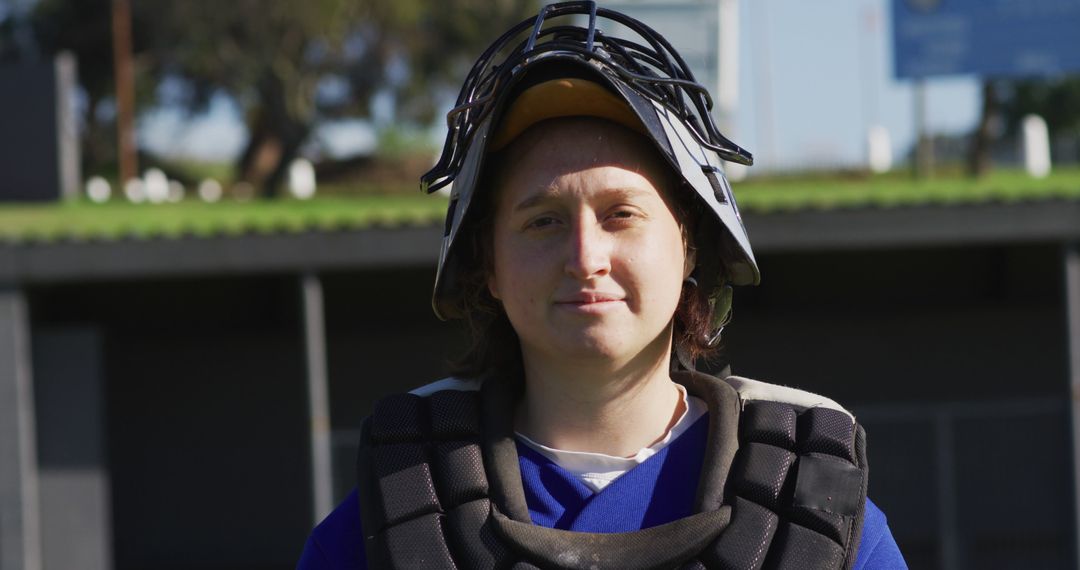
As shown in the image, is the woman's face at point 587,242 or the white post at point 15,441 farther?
the white post at point 15,441

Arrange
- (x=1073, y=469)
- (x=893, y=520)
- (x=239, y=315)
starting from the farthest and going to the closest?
1. (x=239, y=315)
2. (x=893, y=520)
3. (x=1073, y=469)

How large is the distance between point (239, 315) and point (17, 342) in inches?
84.9

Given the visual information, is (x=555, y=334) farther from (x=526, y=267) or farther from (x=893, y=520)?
(x=893, y=520)

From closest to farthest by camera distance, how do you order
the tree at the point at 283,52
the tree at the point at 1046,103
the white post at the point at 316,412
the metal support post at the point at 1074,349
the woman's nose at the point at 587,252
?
the woman's nose at the point at 587,252 < the white post at the point at 316,412 < the metal support post at the point at 1074,349 < the tree at the point at 283,52 < the tree at the point at 1046,103

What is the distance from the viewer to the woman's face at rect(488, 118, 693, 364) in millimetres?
1735

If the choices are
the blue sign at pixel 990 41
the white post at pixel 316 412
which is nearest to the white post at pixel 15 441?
the white post at pixel 316 412

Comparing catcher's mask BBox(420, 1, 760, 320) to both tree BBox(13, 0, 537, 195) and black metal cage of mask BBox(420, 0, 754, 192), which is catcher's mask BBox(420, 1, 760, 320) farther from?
tree BBox(13, 0, 537, 195)

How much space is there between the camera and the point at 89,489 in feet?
29.4

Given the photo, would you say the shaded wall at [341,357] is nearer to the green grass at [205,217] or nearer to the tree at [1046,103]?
the green grass at [205,217]

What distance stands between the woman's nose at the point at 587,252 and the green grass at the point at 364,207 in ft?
21.7

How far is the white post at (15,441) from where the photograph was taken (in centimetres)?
843

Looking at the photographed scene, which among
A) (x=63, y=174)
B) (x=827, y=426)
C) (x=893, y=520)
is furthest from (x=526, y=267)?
(x=63, y=174)

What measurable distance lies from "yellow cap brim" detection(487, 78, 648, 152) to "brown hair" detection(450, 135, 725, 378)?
0.07 metres

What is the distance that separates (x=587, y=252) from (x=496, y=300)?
359mm
